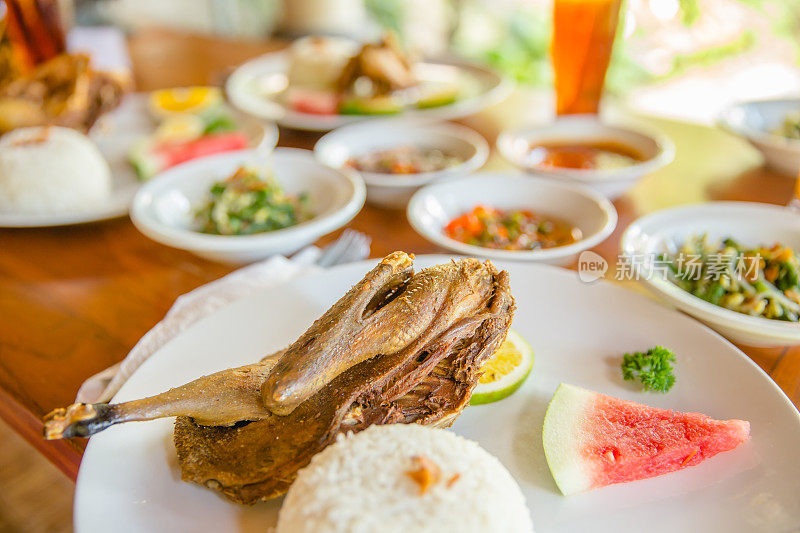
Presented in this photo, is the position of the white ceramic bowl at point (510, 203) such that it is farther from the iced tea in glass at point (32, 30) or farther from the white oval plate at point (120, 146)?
the iced tea in glass at point (32, 30)

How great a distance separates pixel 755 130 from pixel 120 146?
324 cm

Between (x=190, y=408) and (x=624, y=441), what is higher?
(x=190, y=408)

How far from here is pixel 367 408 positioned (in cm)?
134

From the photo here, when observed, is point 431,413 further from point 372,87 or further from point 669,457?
point 372,87

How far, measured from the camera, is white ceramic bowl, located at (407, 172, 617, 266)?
207cm

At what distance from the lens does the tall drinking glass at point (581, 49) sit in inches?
114

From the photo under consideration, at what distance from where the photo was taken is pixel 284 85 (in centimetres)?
414

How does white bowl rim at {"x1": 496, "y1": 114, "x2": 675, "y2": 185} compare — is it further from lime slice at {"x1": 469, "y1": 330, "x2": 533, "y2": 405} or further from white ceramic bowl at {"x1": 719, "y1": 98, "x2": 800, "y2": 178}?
lime slice at {"x1": 469, "y1": 330, "x2": 533, "y2": 405}

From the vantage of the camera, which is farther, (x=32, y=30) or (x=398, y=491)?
(x=32, y=30)

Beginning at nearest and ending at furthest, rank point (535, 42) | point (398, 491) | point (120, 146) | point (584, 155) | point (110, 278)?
point (398, 491) < point (110, 278) < point (584, 155) < point (120, 146) < point (535, 42)

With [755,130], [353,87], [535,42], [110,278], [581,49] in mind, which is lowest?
[535,42]

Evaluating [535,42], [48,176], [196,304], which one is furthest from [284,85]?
[535,42]

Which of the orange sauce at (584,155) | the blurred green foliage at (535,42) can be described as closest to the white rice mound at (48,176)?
the orange sauce at (584,155)

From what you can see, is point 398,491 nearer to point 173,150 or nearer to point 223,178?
point 223,178
